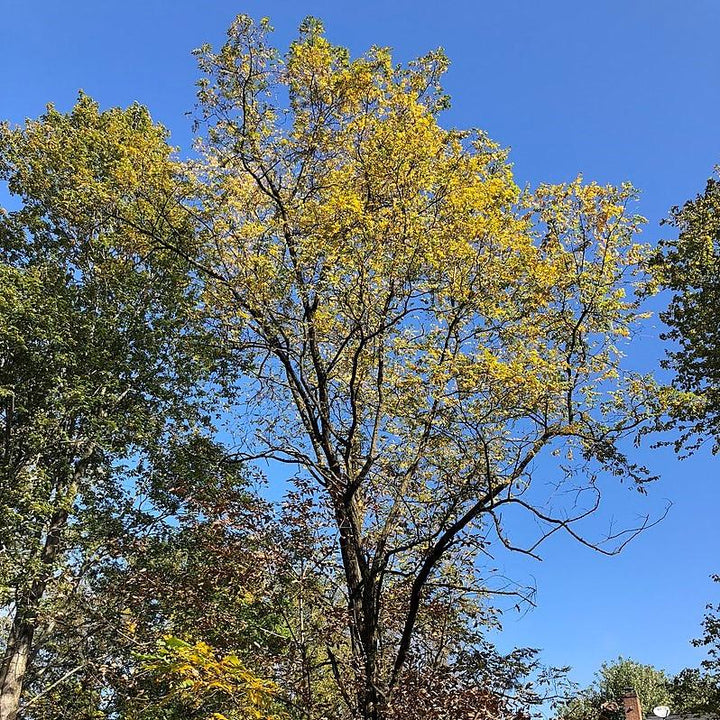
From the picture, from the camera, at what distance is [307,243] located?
837 centimetres

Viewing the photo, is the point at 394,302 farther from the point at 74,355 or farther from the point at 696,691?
the point at 696,691

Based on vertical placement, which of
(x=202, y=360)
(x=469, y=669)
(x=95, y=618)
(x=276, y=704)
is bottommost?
(x=276, y=704)

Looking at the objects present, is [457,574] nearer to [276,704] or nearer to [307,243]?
[276,704]

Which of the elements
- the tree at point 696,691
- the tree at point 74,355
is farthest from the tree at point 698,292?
the tree at point 74,355

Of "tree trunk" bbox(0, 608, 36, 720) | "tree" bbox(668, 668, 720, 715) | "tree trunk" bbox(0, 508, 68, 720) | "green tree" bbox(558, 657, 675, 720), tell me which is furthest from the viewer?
"green tree" bbox(558, 657, 675, 720)

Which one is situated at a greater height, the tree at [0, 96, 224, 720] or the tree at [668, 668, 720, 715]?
the tree at [0, 96, 224, 720]

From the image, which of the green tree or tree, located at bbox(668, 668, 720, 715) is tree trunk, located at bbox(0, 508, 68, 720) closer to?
tree, located at bbox(668, 668, 720, 715)

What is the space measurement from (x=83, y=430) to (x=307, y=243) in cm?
623

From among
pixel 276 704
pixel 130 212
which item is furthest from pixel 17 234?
pixel 276 704

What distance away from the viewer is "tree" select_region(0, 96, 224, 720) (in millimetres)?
10805

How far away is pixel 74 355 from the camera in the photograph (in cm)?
1157

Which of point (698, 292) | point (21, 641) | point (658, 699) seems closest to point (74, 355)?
point (21, 641)

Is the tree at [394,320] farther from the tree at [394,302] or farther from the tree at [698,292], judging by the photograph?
the tree at [698,292]

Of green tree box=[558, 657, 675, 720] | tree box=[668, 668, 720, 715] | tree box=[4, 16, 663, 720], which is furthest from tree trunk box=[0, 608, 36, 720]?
green tree box=[558, 657, 675, 720]
